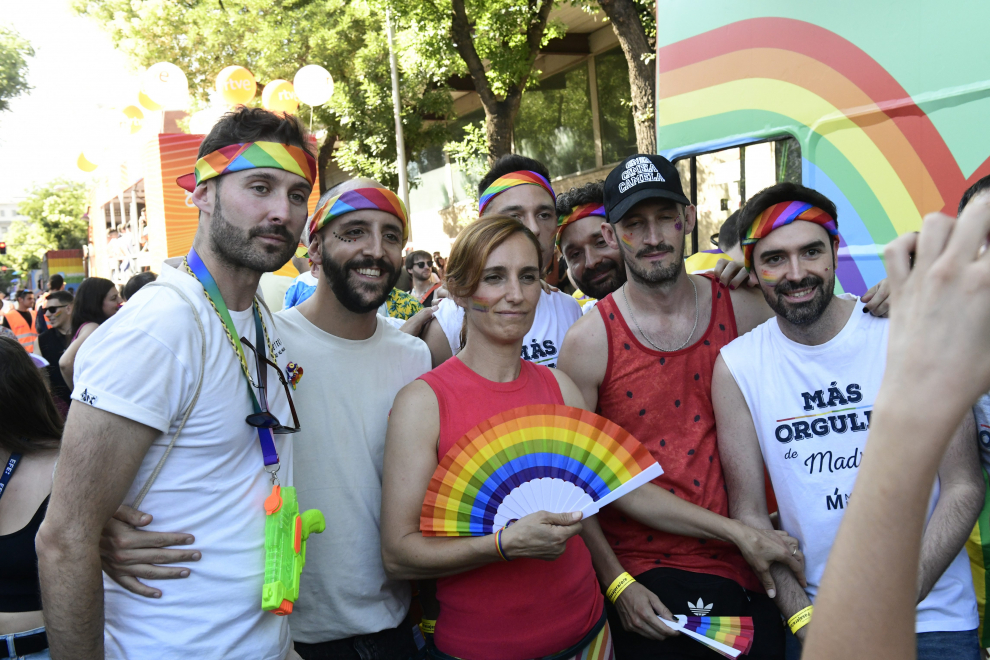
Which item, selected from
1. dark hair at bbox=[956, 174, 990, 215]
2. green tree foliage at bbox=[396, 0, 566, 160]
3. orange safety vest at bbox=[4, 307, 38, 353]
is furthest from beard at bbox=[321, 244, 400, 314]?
green tree foliage at bbox=[396, 0, 566, 160]

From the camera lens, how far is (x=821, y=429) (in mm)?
2572

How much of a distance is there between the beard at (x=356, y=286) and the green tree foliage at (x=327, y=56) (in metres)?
14.9

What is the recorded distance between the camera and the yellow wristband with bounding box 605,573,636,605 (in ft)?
8.68

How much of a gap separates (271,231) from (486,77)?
11.6 m

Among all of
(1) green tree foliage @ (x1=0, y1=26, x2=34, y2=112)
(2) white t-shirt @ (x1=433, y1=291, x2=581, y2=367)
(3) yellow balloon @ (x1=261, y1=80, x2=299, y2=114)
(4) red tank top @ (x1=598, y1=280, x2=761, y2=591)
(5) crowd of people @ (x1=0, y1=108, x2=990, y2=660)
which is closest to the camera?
(5) crowd of people @ (x1=0, y1=108, x2=990, y2=660)

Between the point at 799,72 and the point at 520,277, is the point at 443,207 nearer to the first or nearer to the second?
the point at 799,72

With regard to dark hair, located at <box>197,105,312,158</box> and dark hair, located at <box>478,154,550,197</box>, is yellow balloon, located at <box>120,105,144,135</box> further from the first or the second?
dark hair, located at <box>197,105,312,158</box>

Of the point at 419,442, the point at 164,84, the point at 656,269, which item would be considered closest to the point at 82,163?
the point at 164,84

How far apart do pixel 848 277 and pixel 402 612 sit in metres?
3.16

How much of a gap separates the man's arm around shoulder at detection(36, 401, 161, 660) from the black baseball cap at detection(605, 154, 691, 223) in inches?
80.1

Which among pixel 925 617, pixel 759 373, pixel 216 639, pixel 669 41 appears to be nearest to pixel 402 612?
pixel 216 639

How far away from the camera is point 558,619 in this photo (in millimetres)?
2301

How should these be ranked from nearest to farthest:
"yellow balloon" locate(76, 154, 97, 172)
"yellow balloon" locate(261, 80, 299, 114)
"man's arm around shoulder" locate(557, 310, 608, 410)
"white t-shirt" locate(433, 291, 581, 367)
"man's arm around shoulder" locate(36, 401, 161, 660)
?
"man's arm around shoulder" locate(36, 401, 161, 660), "man's arm around shoulder" locate(557, 310, 608, 410), "white t-shirt" locate(433, 291, 581, 367), "yellow balloon" locate(261, 80, 299, 114), "yellow balloon" locate(76, 154, 97, 172)

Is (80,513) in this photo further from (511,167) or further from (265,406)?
(511,167)
